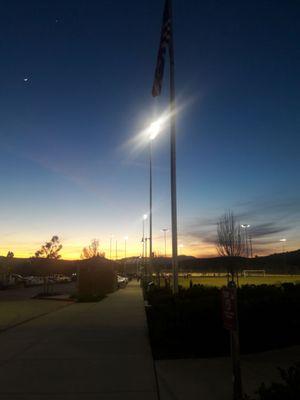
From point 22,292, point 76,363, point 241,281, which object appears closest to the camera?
point 76,363

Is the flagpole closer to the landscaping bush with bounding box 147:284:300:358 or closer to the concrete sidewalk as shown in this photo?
the concrete sidewalk

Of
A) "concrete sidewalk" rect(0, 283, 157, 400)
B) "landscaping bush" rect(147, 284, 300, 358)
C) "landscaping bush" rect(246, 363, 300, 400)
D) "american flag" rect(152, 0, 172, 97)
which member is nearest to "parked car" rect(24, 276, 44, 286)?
"concrete sidewalk" rect(0, 283, 157, 400)

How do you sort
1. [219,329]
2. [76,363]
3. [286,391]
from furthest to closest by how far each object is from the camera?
[219,329], [76,363], [286,391]

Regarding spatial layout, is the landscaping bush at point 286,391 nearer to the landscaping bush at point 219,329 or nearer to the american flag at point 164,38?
the landscaping bush at point 219,329

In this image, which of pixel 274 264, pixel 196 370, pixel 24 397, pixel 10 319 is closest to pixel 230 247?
pixel 10 319

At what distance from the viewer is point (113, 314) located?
19484mm

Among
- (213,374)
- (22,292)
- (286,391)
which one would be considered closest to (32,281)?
(22,292)

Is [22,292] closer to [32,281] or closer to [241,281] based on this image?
[32,281]

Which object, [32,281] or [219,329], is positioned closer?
[219,329]

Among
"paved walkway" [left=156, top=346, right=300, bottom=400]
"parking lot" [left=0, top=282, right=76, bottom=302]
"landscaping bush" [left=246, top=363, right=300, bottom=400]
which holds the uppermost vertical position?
"parking lot" [left=0, top=282, right=76, bottom=302]

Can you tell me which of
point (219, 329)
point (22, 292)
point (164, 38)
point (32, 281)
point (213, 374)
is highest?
point (164, 38)

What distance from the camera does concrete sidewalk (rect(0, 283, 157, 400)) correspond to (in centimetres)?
696

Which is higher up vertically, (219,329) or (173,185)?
(173,185)

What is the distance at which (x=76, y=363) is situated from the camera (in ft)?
29.5
